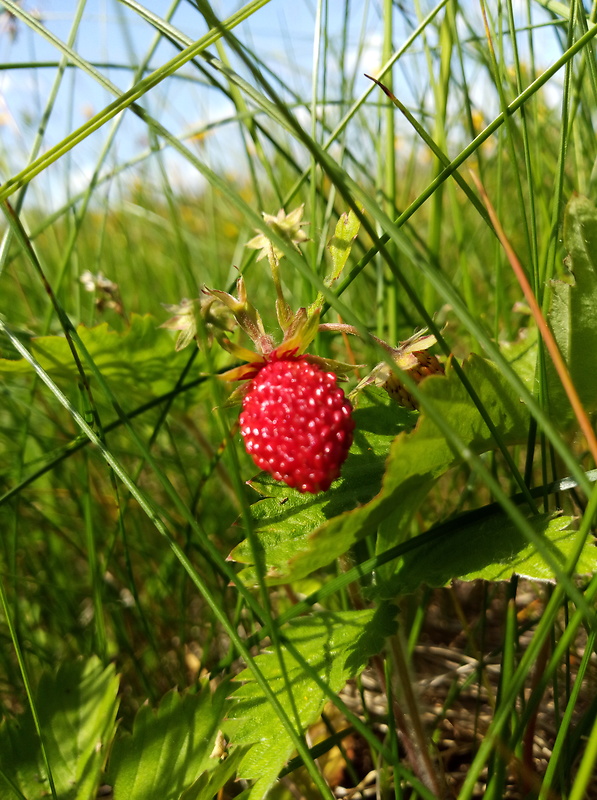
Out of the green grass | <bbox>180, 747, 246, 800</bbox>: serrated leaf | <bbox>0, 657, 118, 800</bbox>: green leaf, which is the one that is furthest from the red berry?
<bbox>0, 657, 118, 800</bbox>: green leaf

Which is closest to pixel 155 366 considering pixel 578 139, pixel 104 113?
pixel 104 113

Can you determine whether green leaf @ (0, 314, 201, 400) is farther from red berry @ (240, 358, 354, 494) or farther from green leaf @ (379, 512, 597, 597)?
green leaf @ (379, 512, 597, 597)

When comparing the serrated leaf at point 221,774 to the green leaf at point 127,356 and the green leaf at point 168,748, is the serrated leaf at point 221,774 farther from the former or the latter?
the green leaf at point 127,356

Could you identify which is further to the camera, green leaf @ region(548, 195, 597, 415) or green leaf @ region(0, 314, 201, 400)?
green leaf @ region(0, 314, 201, 400)

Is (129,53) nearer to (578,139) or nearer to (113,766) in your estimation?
(578,139)

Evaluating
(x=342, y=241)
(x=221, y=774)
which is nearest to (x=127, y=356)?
(x=342, y=241)

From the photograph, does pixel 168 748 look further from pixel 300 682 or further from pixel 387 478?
pixel 387 478

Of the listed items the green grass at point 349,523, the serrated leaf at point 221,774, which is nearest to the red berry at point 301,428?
the green grass at point 349,523
